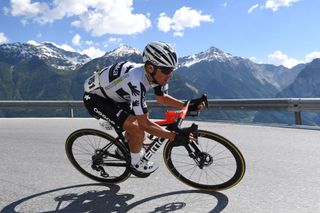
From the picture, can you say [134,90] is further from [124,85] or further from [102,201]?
[102,201]

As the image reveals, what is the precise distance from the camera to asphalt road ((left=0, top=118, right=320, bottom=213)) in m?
4.61

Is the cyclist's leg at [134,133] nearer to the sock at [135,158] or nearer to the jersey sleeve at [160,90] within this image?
the sock at [135,158]

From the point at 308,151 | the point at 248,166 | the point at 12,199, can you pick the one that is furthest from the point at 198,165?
the point at 308,151

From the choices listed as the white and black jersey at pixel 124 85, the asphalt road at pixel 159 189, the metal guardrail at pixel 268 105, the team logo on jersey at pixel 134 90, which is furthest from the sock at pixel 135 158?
the metal guardrail at pixel 268 105

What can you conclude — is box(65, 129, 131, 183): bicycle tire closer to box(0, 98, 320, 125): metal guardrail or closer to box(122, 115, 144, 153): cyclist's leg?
box(122, 115, 144, 153): cyclist's leg

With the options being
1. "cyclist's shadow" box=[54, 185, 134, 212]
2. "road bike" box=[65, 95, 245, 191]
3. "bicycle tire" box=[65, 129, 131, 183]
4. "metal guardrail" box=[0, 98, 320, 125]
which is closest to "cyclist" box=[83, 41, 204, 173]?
"road bike" box=[65, 95, 245, 191]

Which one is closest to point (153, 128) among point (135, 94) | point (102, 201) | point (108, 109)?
point (135, 94)

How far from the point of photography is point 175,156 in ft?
17.7

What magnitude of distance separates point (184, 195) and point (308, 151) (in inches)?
147

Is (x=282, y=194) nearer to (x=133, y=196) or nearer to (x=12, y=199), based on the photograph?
(x=133, y=196)

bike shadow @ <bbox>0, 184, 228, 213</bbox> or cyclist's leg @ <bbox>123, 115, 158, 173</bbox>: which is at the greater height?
cyclist's leg @ <bbox>123, 115, 158, 173</bbox>

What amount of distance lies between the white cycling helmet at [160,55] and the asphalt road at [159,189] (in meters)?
1.63

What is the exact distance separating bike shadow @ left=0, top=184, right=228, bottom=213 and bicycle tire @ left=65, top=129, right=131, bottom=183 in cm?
30

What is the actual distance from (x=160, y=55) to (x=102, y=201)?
6.19 feet
